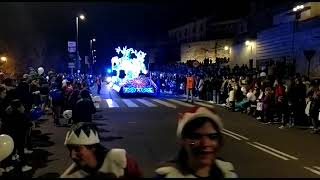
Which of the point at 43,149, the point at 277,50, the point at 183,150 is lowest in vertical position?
the point at 43,149

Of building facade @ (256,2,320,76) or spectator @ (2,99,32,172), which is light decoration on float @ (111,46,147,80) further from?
spectator @ (2,99,32,172)

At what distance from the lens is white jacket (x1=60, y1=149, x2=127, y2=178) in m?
3.19

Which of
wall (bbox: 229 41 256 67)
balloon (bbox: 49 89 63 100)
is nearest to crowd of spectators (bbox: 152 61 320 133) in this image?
balloon (bbox: 49 89 63 100)

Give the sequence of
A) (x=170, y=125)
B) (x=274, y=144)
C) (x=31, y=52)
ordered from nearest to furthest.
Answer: (x=274, y=144), (x=170, y=125), (x=31, y=52)

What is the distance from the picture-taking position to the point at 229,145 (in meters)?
14.6

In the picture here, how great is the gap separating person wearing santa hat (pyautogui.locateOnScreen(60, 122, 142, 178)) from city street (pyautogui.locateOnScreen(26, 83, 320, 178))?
4.15 metres

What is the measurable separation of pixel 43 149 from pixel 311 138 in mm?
8326

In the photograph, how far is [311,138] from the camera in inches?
640

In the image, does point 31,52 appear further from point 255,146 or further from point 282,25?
point 255,146

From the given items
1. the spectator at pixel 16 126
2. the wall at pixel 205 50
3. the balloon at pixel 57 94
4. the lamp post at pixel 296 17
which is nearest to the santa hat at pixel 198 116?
the spectator at pixel 16 126

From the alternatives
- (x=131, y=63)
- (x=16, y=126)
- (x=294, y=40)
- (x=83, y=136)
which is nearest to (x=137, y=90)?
(x=294, y=40)

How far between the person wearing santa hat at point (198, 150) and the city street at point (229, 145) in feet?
14.9

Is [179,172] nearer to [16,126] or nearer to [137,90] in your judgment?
[16,126]

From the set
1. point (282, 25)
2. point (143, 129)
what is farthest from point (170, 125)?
point (282, 25)
